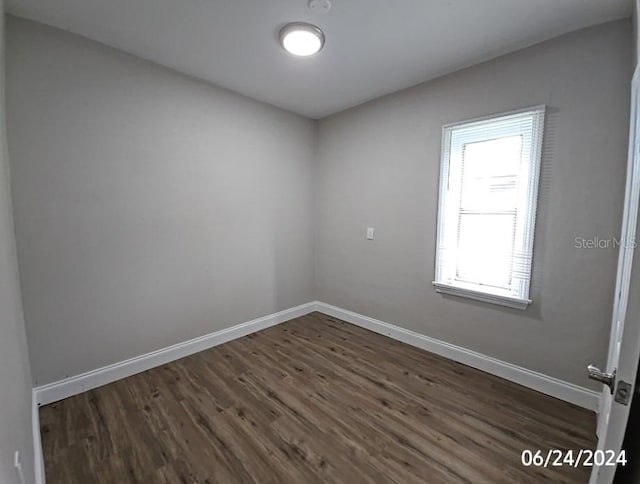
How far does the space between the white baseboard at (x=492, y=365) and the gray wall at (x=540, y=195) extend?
0.20 ft

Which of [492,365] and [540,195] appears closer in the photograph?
[540,195]

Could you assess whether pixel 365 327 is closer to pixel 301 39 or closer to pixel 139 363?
pixel 139 363

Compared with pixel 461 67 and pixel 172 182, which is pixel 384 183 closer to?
pixel 461 67

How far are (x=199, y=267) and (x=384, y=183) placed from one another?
6.80 ft

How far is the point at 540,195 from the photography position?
81.1 inches

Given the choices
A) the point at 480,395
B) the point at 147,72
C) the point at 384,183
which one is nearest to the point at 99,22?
the point at 147,72

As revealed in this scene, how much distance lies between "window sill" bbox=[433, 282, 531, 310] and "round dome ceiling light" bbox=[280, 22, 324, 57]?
2.22 m

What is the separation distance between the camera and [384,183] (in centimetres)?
300

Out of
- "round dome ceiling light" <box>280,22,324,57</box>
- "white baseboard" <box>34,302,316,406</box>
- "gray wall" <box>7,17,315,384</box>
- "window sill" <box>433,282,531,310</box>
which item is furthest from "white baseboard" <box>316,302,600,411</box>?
"round dome ceiling light" <box>280,22,324,57</box>

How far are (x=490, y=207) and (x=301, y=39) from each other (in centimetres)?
196

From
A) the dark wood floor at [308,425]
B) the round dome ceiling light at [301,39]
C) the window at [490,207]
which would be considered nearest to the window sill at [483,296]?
the window at [490,207]

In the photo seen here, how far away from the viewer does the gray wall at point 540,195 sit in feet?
5.99

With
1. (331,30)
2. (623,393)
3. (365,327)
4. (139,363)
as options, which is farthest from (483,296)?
(139,363)

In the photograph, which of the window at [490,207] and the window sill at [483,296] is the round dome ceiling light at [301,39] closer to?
the window at [490,207]
